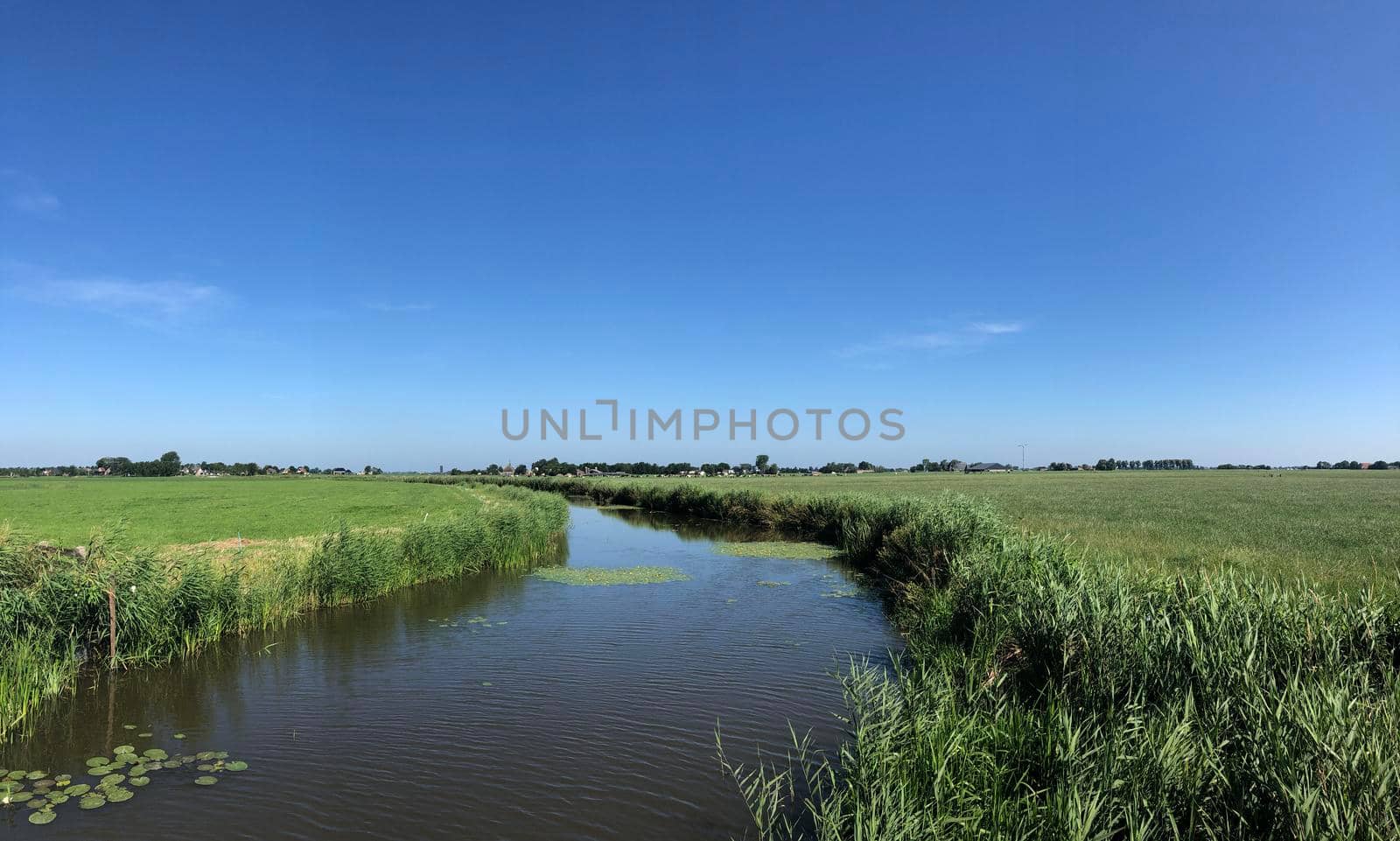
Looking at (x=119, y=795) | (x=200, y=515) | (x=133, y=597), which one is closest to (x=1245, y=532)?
(x=119, y=795)

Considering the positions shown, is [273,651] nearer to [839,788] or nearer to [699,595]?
[699,595]

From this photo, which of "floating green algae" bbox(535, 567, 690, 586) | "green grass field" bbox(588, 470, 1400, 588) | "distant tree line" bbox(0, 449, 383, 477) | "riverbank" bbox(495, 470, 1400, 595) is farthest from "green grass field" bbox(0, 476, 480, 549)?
"distant tree line" bbox(0, 449, 383, 477)

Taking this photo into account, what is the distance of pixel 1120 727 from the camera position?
5.08 m

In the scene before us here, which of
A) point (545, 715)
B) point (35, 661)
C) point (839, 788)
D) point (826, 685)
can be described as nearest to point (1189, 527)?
point (826, 685)

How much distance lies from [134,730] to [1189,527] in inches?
985

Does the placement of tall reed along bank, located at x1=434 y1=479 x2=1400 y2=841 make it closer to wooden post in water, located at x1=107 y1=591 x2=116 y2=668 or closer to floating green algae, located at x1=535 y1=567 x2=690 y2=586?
wooden post in water, located at x1=107 y1=591 x2=116 y2=668

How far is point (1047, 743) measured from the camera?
5.27 meters

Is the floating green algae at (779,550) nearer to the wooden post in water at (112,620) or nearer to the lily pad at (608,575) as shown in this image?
the lily pad at (608,575)

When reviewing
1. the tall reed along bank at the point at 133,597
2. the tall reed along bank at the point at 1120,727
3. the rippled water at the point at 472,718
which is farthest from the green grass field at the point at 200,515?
the tall reed along bank at the point at 1120,727

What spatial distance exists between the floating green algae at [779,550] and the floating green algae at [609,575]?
13.4 ft

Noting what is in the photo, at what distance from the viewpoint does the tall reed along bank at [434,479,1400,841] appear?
13.9 feet

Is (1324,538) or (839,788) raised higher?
(1324,538)

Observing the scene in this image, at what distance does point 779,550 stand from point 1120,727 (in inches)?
780

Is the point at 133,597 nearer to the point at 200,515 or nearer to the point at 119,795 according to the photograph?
the point at 119,795
